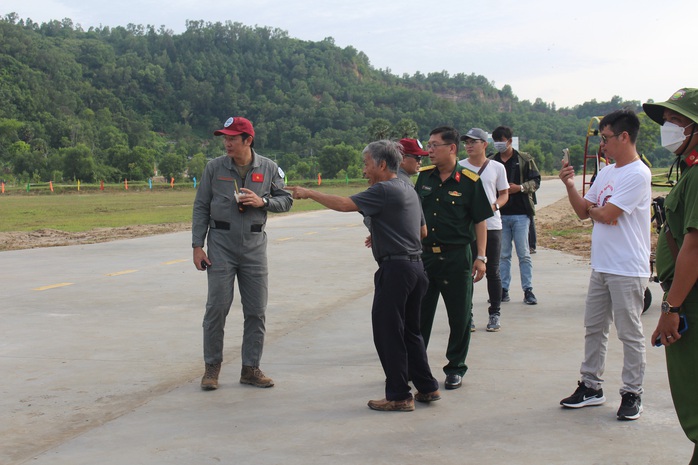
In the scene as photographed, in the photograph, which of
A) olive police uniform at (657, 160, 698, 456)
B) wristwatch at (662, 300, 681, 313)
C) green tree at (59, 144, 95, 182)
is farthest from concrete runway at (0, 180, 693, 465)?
green tree at (59, 144, 95, 182)

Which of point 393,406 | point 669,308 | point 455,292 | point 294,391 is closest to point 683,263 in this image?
point 669,308

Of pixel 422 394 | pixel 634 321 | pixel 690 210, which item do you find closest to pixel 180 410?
pixel 422 394

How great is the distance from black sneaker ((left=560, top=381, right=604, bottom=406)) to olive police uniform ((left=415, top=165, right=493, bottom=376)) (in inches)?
35.2

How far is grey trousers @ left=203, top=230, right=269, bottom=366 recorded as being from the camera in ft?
19.6

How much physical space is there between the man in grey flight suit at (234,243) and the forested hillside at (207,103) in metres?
76.8

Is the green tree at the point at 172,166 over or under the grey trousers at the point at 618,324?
over

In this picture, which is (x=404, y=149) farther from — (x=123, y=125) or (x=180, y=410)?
(x=123, y=125)

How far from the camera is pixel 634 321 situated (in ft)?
16.7

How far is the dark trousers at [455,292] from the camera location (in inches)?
230

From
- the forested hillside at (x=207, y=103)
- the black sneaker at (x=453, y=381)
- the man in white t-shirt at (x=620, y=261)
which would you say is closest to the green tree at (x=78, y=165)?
the forested hillside at (x=207, y=103)

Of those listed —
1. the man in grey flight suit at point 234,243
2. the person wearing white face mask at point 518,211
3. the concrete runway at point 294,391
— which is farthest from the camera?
the person wearing white face mask at point 518,211

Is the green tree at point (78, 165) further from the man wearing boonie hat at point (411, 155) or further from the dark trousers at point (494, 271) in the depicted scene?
the man wearing boonie hat at point (411, 155)

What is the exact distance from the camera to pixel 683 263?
3328mm

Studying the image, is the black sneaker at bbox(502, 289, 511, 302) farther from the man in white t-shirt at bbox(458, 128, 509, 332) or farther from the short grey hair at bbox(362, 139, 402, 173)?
the short grey hair at bbox(362, 139, 402, 173)
